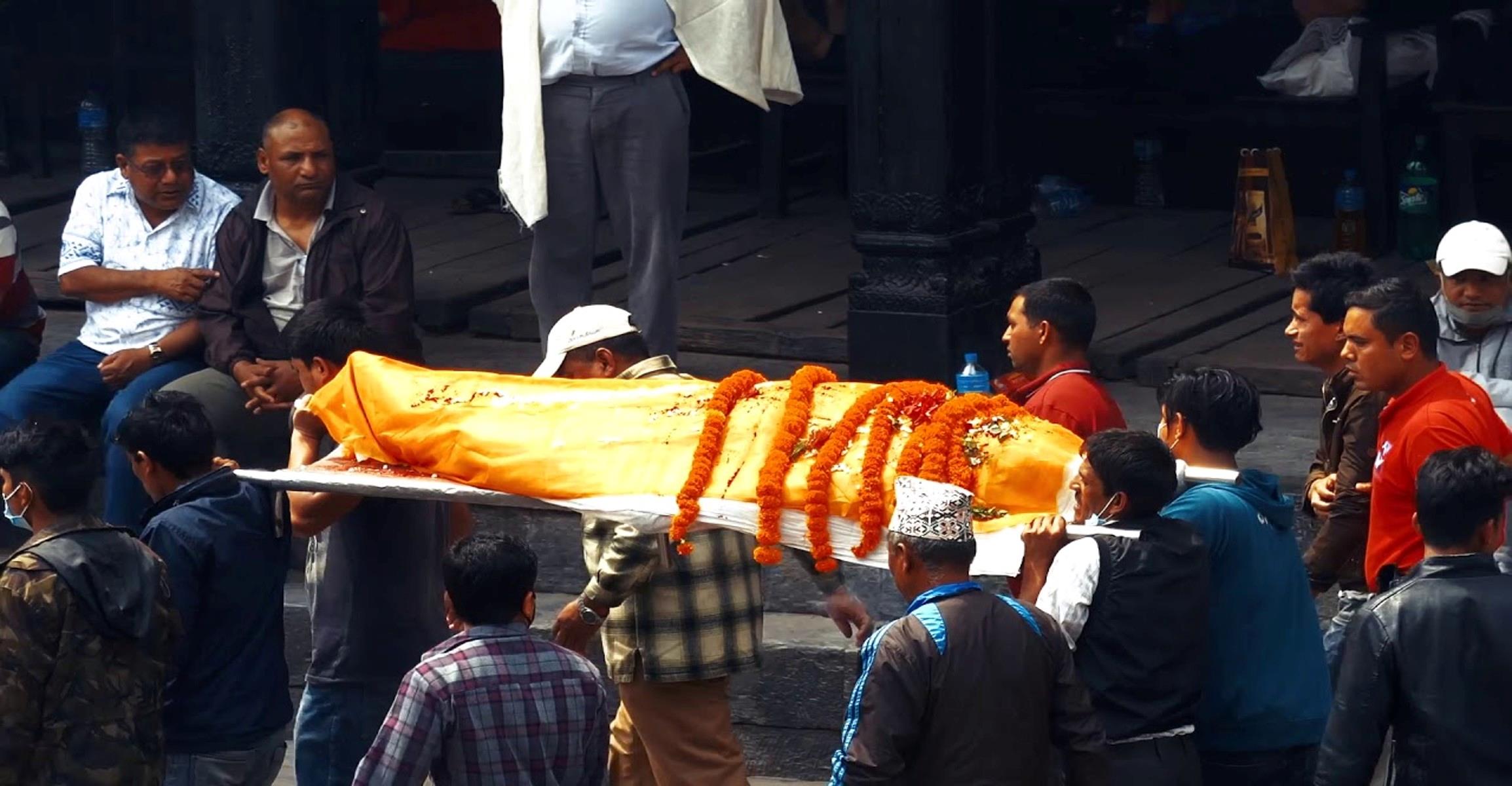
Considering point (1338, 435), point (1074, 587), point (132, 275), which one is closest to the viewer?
point (1074, 587)

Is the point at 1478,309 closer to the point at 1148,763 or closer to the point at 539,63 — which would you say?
the point at 1148,763

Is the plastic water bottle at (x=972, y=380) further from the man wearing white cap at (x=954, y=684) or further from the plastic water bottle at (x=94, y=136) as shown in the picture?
the plastic water bottle at (x=94, y=136)

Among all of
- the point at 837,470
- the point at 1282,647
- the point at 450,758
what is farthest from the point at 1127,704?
the point at 450,758

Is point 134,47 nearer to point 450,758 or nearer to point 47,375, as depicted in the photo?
point 47,375

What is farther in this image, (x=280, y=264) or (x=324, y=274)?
(x=280, y=264)

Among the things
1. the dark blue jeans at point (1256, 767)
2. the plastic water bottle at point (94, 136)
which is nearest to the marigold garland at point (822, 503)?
the dark blue jeans at point (1256, 767)

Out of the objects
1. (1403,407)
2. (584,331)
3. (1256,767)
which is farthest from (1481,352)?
(584,331)

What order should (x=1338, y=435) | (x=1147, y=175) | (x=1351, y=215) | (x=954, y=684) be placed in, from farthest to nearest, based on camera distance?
(x=1147, y=175), (x=1351, y=215), (x=1338, y=435), (x=954, y=684)

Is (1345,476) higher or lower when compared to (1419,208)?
lower

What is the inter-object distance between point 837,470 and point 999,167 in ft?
8.92

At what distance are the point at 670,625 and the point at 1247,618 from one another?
1374mm

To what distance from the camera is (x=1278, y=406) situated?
7062mm

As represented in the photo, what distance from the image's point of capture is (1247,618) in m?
4.67

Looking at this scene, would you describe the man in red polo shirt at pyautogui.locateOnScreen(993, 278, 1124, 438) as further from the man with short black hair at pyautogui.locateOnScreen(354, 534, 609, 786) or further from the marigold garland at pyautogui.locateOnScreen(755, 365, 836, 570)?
the man with short black hair at pyautogui.locateOnScreen(354, 534, 609, 786)
